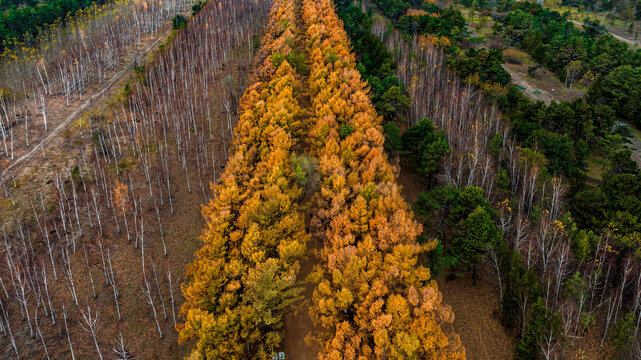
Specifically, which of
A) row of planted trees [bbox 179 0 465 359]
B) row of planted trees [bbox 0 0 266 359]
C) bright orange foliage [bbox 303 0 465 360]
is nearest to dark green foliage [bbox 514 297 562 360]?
row of planted trees [bbox 179 0 465 359]

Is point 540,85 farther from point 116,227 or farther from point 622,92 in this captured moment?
point 116,227

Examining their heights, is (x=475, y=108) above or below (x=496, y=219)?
above

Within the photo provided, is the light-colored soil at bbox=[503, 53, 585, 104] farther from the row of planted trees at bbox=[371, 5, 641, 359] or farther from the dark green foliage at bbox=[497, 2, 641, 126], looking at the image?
the row of planted trees at bbox=[371, 5, 641, 359]

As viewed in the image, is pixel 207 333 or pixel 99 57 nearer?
pixel 207 333

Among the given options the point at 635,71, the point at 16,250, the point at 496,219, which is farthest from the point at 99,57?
the point at 635,71

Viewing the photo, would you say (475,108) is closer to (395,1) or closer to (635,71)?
(635,71)

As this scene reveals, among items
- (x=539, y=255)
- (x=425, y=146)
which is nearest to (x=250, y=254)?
(x=425, y=146)
